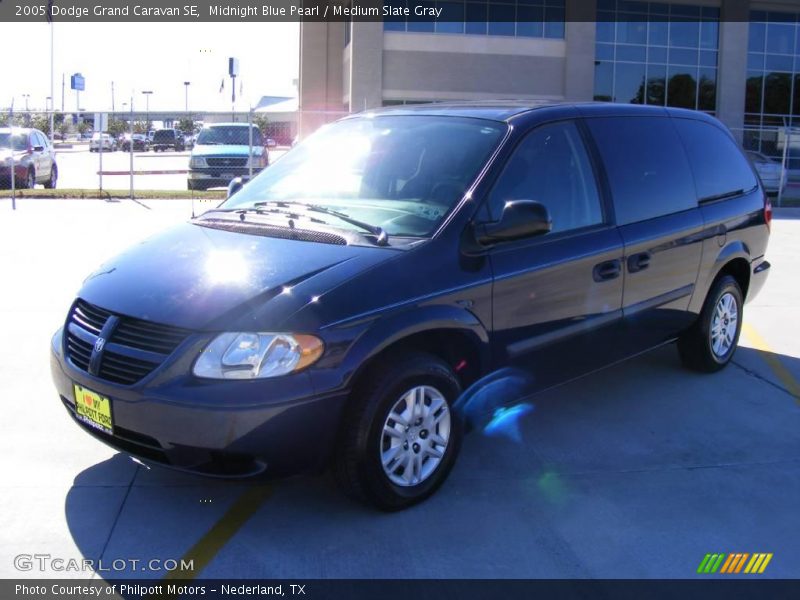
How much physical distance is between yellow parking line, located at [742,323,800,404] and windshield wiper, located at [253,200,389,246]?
3.31 meters

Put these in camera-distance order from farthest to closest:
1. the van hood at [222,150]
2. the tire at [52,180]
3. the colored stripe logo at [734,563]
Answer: the tire at [52,180]
the van hood at [222,150]
the colored stripe logo at [734,563]

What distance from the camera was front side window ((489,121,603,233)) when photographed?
14.8 feet

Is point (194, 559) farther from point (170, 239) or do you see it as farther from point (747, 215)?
point (747, 215)

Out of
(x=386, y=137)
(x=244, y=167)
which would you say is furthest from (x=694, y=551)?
(x=244, y=167)

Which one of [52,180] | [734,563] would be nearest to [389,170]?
[734,563]

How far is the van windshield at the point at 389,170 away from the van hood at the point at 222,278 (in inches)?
18.6

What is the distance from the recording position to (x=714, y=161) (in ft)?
20.3

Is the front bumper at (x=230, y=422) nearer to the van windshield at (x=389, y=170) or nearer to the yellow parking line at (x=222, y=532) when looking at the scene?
the yellow parking line at (x=222, y=532)

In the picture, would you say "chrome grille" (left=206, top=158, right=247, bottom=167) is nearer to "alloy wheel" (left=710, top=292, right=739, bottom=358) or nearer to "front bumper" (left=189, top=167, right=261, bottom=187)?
"front bumper" (left=189, top=167, right=261, bottom=187)

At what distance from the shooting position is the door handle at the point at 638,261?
5090 millimetres

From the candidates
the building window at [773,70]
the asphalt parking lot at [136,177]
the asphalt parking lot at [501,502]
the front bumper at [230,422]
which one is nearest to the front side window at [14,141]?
the asphalt parking lot at [136,177]

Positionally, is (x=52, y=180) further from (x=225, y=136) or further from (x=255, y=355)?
(x=255, y=355)

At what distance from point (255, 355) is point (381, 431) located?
2.17 feet

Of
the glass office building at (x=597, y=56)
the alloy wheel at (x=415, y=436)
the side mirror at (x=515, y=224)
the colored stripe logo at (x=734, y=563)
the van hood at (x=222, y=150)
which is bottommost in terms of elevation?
the colored stripe logo at (x=734, y=563)
